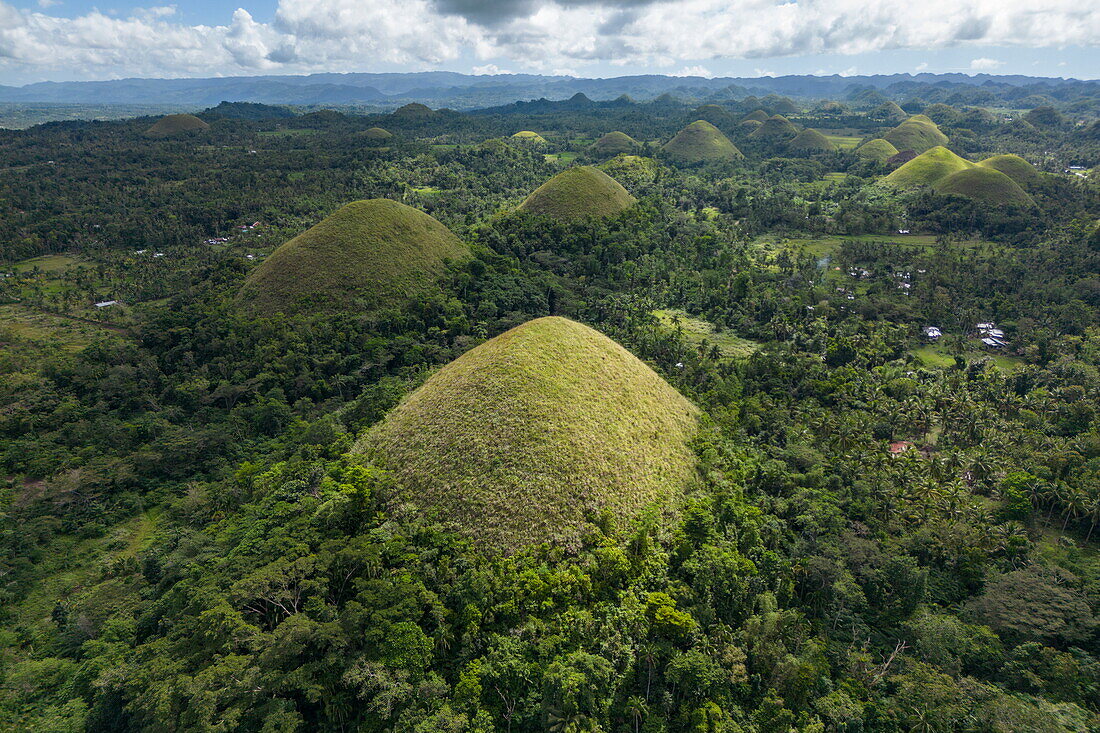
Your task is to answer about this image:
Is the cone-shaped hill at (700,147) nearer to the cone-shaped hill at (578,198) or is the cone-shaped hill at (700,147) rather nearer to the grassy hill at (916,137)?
the grassy hill at (916,137)

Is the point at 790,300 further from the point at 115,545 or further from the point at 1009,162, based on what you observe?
the point at 1009,162

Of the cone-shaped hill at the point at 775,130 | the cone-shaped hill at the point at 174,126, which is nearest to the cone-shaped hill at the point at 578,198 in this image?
the cone-shaped hill at the point at 775,130

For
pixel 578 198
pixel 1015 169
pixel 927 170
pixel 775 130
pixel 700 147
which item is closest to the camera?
pixel 578 198

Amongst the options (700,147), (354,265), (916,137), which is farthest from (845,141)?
(354,265)

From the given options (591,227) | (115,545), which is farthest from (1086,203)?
(115,545)

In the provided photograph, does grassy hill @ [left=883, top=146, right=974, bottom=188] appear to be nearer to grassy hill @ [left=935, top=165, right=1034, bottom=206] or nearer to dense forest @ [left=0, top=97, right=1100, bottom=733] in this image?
grassy hill @ [left=935, top=165, right=1034, bottom=206]

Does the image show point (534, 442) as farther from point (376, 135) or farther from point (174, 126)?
point (174, 126)
